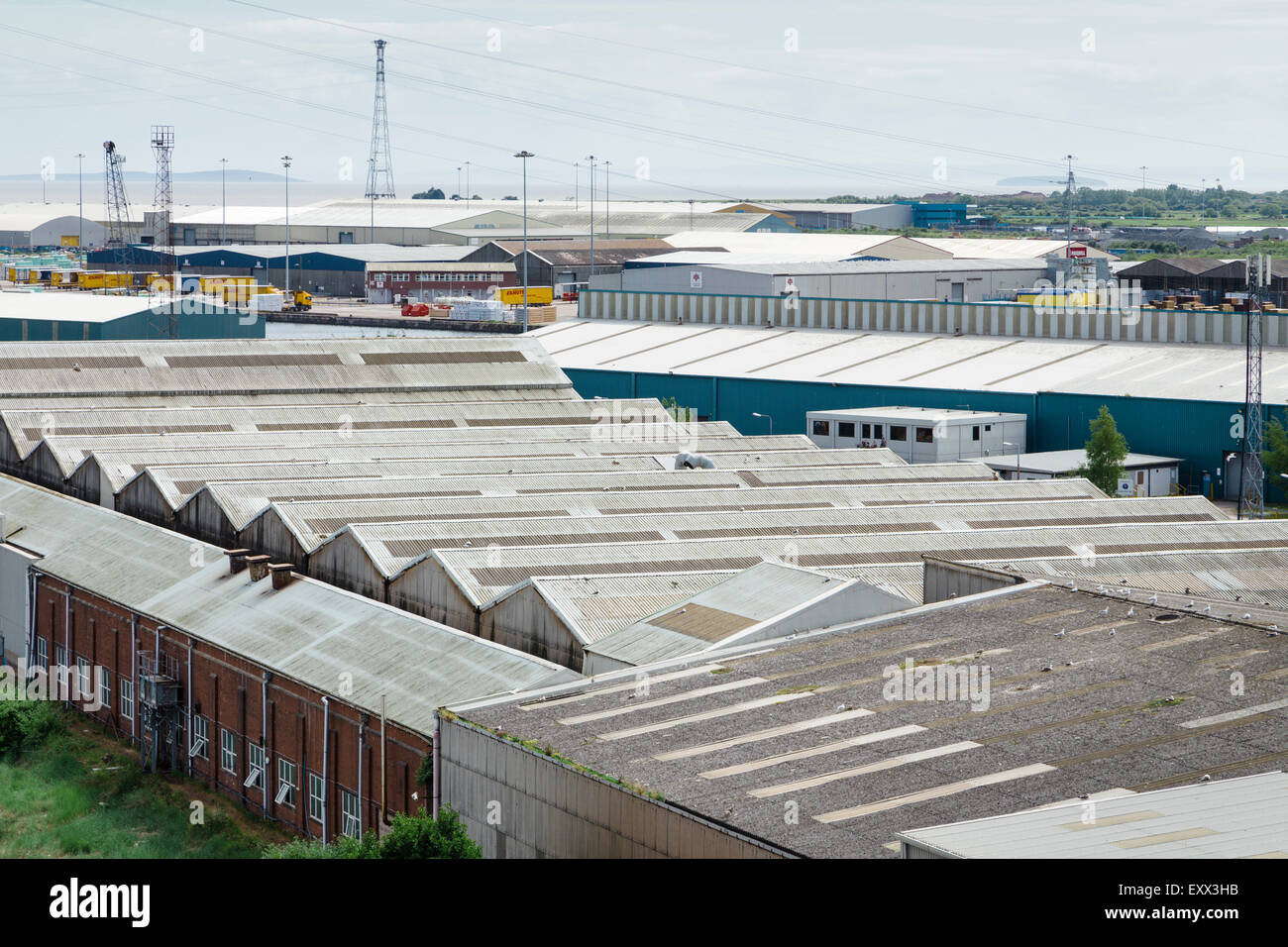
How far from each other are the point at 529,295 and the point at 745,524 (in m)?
93.5

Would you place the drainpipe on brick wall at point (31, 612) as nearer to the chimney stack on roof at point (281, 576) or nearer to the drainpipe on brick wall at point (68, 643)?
the drainpipe on brick wall at point (68, 643)

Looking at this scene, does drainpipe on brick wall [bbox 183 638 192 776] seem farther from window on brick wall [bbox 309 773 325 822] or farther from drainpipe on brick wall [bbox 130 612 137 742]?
window on brick wall [bbox 309 773 325 822]

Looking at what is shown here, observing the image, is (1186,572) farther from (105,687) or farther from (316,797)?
(105,687)

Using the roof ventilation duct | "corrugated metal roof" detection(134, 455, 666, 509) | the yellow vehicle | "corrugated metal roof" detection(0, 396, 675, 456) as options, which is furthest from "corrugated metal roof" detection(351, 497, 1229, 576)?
the yellow vehicle

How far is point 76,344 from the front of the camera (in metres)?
63.2

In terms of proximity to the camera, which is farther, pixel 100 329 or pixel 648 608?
pixel 100 329

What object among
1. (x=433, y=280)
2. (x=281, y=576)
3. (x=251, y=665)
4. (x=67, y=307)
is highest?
(x=433, y=280)

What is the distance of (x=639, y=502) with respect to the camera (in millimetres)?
45094

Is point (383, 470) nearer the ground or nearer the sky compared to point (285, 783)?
nearer the sky

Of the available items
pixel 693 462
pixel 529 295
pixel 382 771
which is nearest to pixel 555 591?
pixel 382 771

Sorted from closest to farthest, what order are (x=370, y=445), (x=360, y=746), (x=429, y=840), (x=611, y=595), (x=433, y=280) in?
(x=429, y=840), (x=360, y=746), (x=611, y=595), (x=370, y=445), (x=433, y=280)

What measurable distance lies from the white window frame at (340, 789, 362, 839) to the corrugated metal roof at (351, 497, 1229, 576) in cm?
786

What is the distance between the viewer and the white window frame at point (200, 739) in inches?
1404

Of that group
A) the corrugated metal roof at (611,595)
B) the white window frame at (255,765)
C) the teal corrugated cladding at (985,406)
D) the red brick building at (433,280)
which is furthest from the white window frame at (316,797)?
the red brick building at (433,280)
